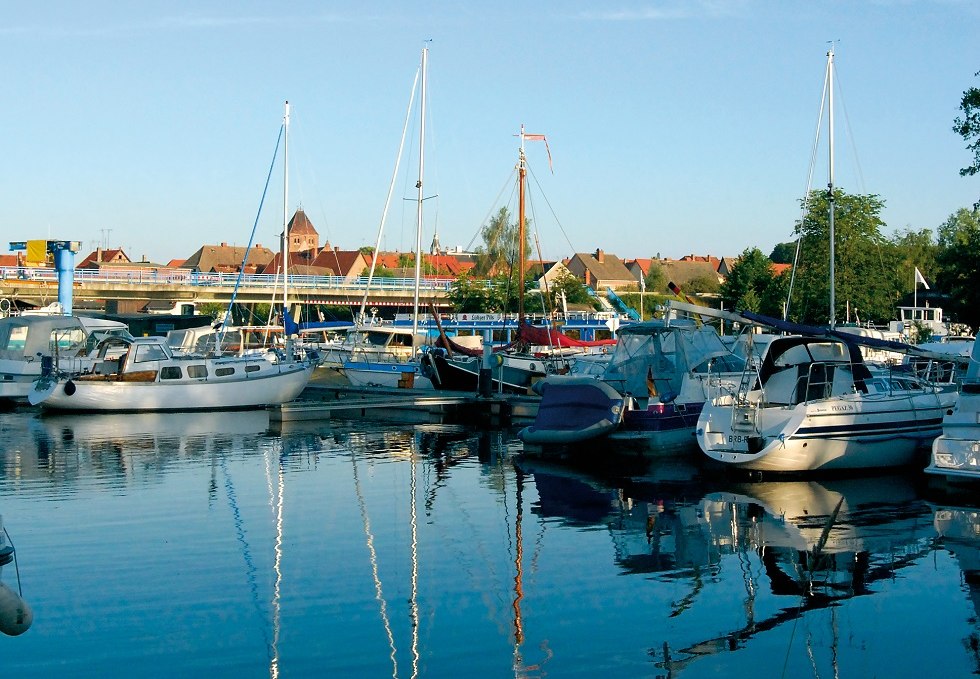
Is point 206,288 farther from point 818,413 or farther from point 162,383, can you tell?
point 818,413

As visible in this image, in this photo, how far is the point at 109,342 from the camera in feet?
131

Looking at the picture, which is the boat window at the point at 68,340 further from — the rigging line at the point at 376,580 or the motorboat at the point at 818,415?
the motorboat at the point at 818,415

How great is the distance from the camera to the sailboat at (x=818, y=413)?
894 inches

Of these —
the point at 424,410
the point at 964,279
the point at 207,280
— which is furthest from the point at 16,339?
the point at 207,280

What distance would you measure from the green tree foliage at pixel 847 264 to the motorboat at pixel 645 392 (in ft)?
152

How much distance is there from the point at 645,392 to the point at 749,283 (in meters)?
68.8

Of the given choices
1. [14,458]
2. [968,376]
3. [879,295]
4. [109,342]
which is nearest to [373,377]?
[109,342]

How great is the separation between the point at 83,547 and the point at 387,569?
473 cm

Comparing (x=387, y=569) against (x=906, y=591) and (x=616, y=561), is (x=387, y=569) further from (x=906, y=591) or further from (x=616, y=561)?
(x=906, y=591)

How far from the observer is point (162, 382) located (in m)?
37.3

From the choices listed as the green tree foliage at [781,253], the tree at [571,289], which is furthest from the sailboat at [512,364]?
the green tree foliage at [781,253]

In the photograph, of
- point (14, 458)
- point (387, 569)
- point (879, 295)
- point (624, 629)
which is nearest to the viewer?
point (624, 629)

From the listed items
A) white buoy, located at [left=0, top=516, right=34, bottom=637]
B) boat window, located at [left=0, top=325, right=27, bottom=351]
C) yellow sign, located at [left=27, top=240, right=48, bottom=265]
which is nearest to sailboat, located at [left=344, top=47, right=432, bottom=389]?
boat window, located at [left=0, top=325, right=27, bottom=351]

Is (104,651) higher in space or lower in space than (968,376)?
lower
